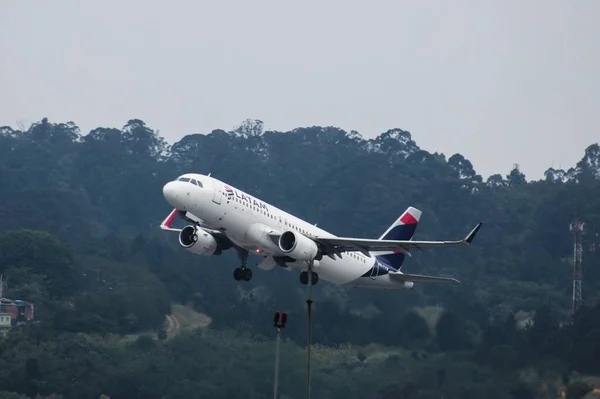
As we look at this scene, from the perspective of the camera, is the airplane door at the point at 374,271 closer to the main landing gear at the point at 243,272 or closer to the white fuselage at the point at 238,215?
the white fuselage at the point at 238,215

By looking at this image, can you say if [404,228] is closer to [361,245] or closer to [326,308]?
[361,245]

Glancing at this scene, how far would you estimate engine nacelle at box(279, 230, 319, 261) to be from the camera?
71.1m

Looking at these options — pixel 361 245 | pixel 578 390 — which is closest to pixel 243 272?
pixel 361 245

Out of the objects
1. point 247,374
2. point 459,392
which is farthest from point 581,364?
point 247,374

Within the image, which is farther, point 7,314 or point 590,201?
point 590,201

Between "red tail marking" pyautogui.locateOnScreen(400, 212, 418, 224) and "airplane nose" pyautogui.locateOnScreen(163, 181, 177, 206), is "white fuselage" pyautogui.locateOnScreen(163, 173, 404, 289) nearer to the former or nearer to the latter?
"airplane nose" pyautogui.locateOnScreen(163, 181, 177, 206)

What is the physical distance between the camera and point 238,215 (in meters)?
69.4

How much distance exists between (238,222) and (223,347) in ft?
104

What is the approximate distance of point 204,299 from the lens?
120m

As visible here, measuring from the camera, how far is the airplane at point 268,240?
68125mm

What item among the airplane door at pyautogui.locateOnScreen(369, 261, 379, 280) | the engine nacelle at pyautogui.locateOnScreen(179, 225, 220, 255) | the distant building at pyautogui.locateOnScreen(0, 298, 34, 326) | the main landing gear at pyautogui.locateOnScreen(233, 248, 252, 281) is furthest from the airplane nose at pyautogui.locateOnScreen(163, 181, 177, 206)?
the distant building at pyautogui.locateOnScreen(0, 298, 34, 326)

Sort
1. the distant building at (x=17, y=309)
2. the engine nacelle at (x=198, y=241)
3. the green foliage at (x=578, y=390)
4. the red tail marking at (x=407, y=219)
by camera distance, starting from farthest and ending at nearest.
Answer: the distant building at (x=17, y=309)
the red tail marking at (x=407, y=219)
the green foliage at (x=578, y=390)
the engine nacelle at (x=198, y=241)

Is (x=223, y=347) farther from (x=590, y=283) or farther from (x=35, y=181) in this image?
(x=35, y=181)

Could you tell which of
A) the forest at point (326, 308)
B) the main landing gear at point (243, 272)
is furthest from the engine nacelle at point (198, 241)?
the forest at point (326, 308)
